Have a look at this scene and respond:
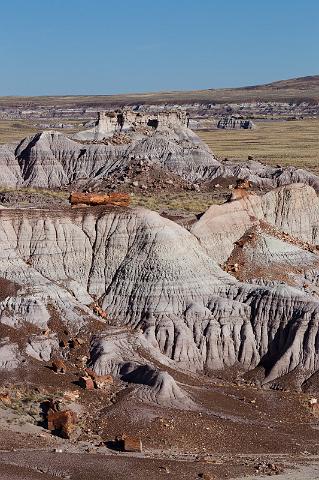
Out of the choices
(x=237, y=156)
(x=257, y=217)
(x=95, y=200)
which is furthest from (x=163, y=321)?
(x=237, y=156)

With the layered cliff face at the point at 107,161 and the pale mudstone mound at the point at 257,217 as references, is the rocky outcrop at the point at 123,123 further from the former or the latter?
the pale mudstone mound at the point at 257,217

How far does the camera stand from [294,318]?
42812mm

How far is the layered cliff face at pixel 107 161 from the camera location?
3935 inches

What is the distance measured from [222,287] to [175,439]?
12.6m

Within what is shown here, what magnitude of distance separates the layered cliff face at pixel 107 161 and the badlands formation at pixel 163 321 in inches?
1925

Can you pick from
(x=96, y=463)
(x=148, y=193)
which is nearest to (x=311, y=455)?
(x=96, y=463)

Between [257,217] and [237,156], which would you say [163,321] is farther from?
[237,156]

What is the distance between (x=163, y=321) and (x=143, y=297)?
65.6 inches

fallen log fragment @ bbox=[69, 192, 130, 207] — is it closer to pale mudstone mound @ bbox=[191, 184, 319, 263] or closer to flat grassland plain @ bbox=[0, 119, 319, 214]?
pale mudstone mound @ bbox=[191, 184, 319, 263]

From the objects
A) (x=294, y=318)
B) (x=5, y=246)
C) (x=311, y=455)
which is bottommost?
(x=311, y=455)

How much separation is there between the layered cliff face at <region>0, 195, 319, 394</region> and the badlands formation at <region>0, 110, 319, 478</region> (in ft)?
0.19

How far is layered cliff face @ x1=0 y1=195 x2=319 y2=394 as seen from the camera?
40.8 metres

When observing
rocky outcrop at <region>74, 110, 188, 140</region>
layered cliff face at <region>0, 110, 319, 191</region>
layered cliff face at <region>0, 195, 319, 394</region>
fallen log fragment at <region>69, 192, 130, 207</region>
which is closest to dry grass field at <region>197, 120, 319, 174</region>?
layered cliff face at <region>0, 110, 319, 191</region>

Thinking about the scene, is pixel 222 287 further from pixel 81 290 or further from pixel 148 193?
pixel 148 193
